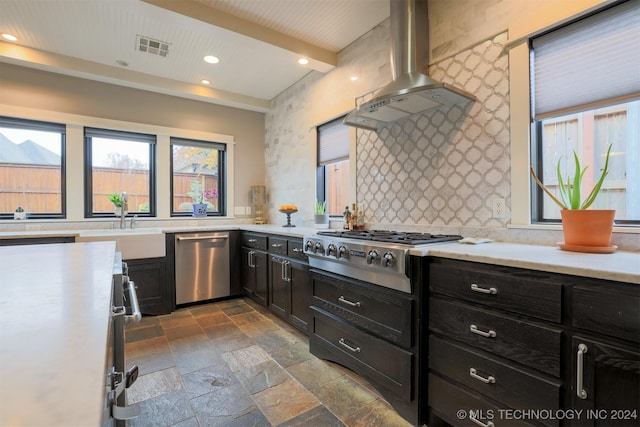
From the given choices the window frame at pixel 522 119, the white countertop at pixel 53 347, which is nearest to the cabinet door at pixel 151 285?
the white countertop at pixel 53 347

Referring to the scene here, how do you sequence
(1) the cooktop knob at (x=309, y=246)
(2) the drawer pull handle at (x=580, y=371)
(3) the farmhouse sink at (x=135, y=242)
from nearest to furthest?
(2) the drawer pull handle at (x=580, y=371) < (1) the cooktop knob at (x=309, y=246) < (3) the farmhouse sink at (x=135, y=242)

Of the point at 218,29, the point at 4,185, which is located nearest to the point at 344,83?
the point at 218,29

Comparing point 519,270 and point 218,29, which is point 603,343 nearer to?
point 519,270

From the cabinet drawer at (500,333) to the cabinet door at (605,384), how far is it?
0.07 meters

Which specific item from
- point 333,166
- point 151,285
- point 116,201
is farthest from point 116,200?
point 333,166

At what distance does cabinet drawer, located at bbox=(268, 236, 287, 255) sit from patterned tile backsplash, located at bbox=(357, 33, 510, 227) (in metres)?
0.92

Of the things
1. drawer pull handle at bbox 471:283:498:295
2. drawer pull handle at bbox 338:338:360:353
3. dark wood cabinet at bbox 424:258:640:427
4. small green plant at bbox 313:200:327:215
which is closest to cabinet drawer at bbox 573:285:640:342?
dark wood cabinet at bbox 424:258:640:427

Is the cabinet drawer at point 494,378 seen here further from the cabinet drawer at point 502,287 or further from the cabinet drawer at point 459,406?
the cabinet drawer at point 502,287

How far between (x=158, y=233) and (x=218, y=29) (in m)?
2.08

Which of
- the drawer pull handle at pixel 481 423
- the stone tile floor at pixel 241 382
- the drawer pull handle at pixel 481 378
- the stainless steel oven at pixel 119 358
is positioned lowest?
the stone tile floor at pixel 241 382

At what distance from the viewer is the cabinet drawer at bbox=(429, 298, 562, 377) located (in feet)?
3.76

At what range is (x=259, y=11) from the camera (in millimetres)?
2586

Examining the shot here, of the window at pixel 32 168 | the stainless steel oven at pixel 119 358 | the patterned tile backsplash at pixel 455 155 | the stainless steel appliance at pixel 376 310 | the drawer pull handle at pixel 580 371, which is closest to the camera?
the stainless steel oven at pixel 119 358

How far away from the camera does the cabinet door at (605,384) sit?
3.16 ft
